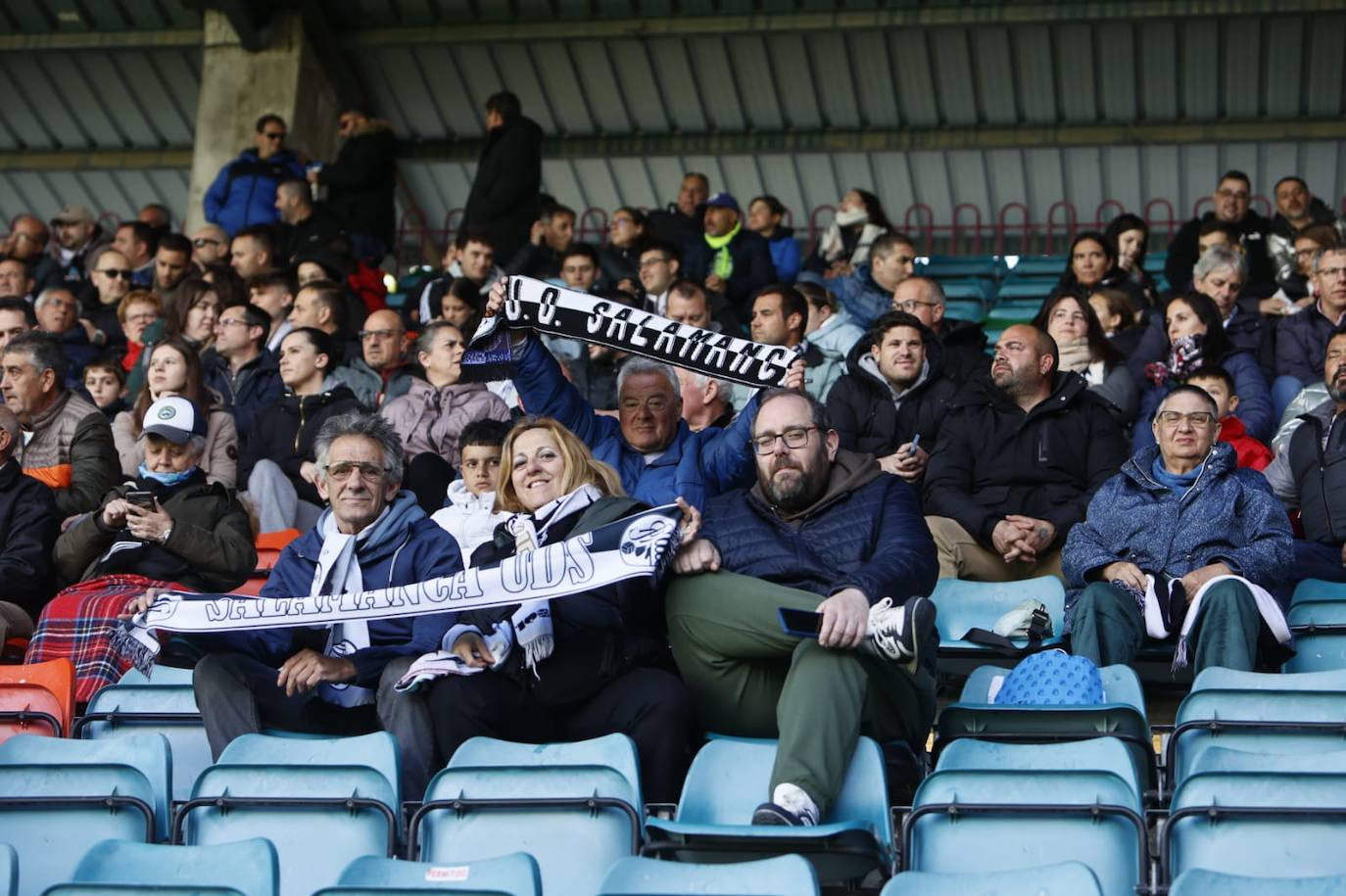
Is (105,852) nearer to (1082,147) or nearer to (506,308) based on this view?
(506,308)

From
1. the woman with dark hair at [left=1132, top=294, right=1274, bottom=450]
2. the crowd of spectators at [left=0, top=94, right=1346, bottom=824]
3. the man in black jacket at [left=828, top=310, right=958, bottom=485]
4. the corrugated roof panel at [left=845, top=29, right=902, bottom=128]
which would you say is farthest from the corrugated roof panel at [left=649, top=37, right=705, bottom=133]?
the man in black jacket at [left=828, top=310, right=958, bottom=485]

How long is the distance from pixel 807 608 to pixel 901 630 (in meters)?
0.29

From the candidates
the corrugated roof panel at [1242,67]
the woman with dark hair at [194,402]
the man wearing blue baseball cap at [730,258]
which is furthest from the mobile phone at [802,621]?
the corrugated roof panel at [1242,67]

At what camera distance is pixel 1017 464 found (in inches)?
275

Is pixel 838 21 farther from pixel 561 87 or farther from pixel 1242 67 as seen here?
pixel 1242 67

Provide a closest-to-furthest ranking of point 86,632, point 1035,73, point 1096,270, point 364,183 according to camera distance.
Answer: point 86,632 → point 1096,270 → point 364,183 → point 1035,73

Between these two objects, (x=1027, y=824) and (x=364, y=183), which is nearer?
(x=1027, y=824)

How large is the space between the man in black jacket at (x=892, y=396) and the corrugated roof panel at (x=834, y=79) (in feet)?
25.5

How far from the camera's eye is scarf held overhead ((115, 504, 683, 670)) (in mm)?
5016

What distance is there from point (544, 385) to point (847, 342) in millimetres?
2516

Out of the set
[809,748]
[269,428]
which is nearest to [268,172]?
[269,428]

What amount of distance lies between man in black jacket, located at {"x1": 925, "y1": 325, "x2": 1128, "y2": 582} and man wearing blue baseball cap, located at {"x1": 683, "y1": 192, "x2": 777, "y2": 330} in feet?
12.3

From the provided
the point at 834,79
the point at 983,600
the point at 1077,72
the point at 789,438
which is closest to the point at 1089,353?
the point at 983,600

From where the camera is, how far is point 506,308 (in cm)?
638
